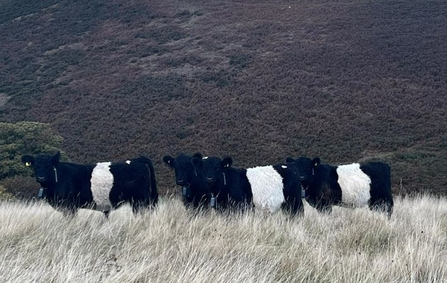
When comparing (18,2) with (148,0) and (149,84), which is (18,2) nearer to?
(148,0)

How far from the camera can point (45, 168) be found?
30.0 feet

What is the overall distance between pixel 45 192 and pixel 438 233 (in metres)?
5.51

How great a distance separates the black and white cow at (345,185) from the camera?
1048 centimetres

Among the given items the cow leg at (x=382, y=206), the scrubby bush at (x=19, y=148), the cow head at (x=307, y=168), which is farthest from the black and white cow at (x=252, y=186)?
the scrubby bush at (x=19, y=148)

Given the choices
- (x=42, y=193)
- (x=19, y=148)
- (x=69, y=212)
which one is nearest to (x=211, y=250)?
(x=69, y=212)

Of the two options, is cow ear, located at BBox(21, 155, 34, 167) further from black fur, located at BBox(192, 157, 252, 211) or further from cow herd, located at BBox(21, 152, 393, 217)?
black fur, located at BBox(192, 157, 252, 211)

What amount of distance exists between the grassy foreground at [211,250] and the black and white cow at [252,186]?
4.97 feet

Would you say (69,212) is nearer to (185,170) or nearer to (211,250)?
(185,170)

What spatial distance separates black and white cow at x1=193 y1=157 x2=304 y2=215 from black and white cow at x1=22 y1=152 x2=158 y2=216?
3.49 feet

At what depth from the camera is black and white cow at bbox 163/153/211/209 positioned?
9469 mm

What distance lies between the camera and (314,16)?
3888 centimetres

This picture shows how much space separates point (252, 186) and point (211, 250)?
156 inches

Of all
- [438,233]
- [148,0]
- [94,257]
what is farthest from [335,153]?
[148,0]

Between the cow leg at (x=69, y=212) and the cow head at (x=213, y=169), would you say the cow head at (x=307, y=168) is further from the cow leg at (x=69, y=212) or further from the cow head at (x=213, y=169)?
the cow leg at (x=69, y=212)
